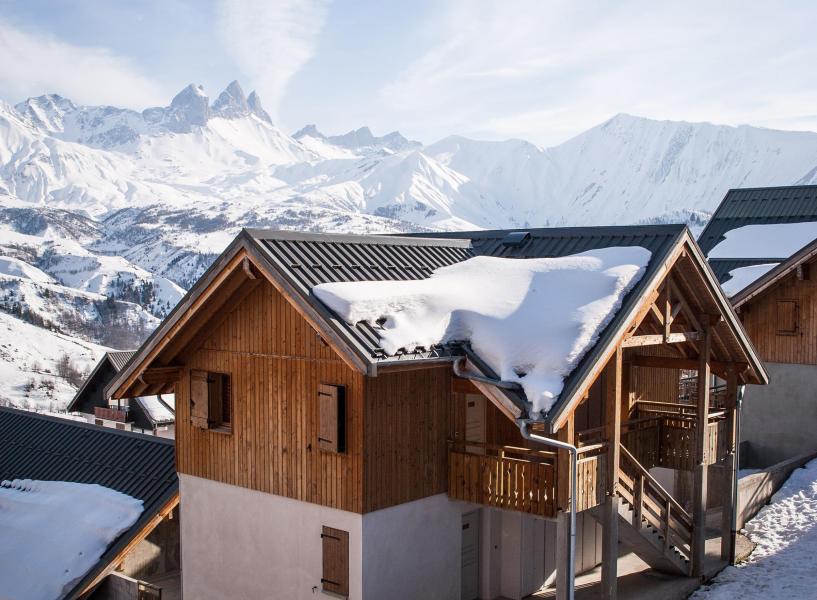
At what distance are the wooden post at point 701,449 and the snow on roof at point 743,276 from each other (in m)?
9.04

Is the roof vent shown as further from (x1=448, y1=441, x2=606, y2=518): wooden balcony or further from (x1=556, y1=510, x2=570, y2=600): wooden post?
(x1=556, y1=510, x2=570, y2=600): wooden post

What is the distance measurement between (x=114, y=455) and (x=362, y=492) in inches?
487

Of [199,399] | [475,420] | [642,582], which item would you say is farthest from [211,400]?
[642,582]

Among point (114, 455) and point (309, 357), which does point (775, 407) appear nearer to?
point (309, 357)

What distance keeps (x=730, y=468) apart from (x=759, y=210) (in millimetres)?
15548

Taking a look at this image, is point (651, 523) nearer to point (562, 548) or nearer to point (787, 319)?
point (562, 548)

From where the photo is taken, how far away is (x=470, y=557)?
17.1 meters

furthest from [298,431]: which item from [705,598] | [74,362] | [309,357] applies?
[74,362]

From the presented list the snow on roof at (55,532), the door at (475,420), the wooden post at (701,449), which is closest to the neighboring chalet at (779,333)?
the wooden post at (701,449)

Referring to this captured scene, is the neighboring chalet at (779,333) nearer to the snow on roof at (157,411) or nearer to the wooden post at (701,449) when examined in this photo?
the wooden post at (701,449)

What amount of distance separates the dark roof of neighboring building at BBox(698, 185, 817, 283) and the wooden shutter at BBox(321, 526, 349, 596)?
19190 millimetres

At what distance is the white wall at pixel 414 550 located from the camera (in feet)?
47.9

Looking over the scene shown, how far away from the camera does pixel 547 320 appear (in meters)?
14.7

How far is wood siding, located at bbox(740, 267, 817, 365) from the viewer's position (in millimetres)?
26312
